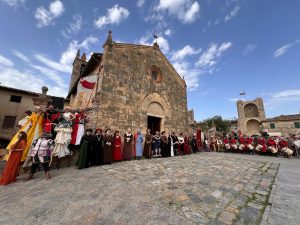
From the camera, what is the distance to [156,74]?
11891mm

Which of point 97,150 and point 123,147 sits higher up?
point 123,147

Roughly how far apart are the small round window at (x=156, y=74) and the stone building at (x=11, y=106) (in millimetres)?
11394

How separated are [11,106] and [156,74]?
1650 centimetres

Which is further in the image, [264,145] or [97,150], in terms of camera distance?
[264,145]

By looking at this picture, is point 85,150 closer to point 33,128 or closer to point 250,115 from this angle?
point 33,128

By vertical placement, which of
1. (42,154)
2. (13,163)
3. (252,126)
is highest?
(252,126)

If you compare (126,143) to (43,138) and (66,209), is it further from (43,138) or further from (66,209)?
(66,209)

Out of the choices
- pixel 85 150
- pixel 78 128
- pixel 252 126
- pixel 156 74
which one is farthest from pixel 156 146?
pixel 252 126

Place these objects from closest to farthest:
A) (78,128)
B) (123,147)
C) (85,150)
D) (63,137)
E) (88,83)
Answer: (63,137)
(85,150)
(78,128)
(123,147)
(88,83)

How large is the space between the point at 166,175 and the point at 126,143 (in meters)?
3.42

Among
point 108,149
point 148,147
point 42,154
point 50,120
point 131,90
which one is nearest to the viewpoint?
point 42,154

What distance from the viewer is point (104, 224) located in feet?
7.50

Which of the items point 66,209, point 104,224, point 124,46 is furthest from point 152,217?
point 124,46

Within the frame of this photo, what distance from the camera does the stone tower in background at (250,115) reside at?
3048cm
